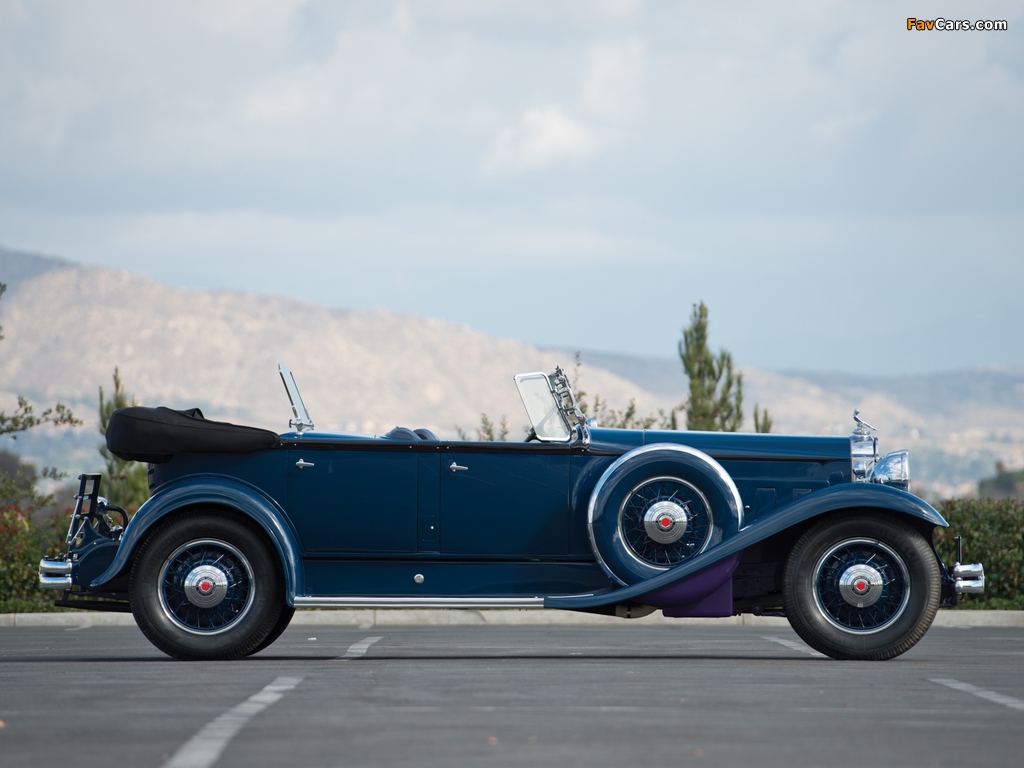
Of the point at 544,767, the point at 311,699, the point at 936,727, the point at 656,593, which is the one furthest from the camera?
the point at 656,593

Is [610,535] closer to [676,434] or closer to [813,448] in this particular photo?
[676,434]

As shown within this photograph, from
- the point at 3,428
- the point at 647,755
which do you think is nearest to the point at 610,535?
the point at 647,755

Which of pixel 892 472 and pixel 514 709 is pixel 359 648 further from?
pixel 514 709

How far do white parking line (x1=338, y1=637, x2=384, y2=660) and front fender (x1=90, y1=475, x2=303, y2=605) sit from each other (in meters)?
1.02

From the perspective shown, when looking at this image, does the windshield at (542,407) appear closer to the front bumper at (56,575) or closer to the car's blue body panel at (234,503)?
the car's blue body panel at (234,503)

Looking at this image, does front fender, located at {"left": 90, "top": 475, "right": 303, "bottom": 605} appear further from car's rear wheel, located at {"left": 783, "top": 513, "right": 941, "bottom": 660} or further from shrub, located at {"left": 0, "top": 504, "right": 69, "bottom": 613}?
shrub, located at {"left": 0, "top": 504, "right": 69, "bottom": 613}

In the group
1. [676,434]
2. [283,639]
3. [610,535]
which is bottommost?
[283,639]

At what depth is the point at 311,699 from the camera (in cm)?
759

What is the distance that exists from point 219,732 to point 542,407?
4841 millimetres

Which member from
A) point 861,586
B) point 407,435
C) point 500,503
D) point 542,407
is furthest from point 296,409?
point 861,586

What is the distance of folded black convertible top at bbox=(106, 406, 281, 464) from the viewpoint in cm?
1041

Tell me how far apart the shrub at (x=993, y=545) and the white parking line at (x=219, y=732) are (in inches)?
488

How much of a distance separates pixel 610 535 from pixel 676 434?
977mm

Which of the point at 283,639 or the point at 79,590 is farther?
the point at 283,639
